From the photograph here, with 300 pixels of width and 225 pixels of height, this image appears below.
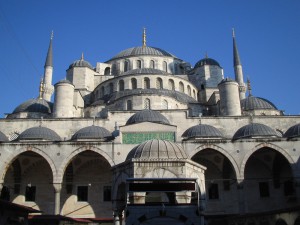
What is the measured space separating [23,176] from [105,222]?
530cm

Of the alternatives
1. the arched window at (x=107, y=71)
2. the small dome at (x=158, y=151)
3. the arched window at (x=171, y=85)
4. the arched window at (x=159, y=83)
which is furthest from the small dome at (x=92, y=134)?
the arched window at (x=107, y=71)

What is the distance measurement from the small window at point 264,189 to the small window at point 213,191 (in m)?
2.24

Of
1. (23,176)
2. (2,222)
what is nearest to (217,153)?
(23,176)

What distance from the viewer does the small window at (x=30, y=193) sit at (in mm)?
19359

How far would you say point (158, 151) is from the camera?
9906 mm

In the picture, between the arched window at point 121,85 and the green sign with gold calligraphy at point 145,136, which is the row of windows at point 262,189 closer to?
the green sign with gold calligraphy at point 145,136

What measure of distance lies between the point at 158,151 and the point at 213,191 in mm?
10615

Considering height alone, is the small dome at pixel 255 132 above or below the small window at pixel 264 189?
above

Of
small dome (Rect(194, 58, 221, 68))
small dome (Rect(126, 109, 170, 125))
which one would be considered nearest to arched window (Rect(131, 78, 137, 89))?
small dome (Rect(126, 109, 170, 125))

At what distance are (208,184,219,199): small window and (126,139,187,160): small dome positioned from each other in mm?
10101

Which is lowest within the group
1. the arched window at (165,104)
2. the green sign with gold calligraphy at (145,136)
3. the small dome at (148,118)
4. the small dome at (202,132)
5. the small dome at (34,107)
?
the green sign with gold calligraphy at (145,136)

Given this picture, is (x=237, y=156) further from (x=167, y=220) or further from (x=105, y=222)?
(x=167, y=220)

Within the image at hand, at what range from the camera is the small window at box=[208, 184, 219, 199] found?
63.8 feet

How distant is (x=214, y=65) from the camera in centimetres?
3019
